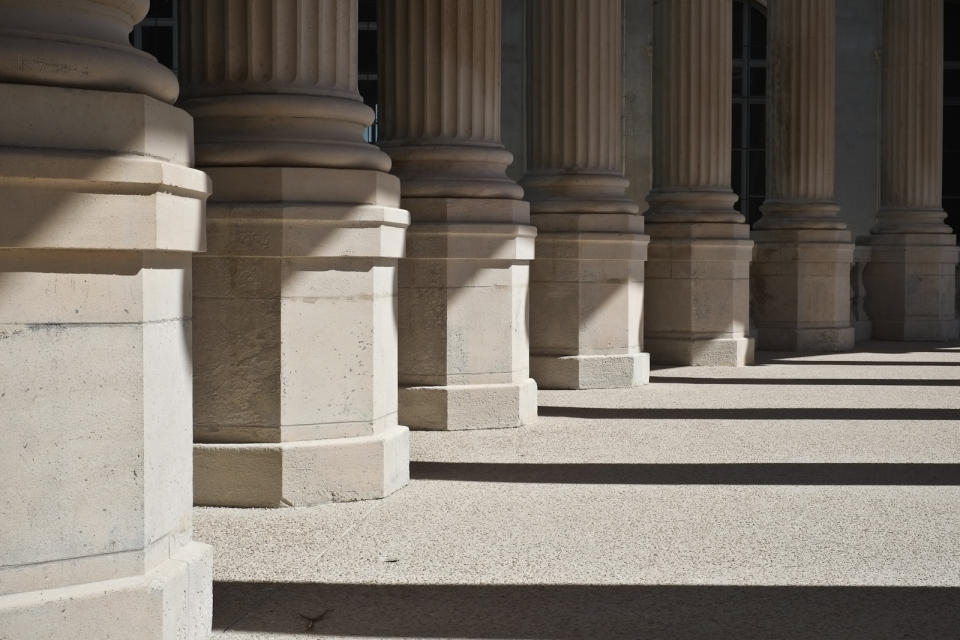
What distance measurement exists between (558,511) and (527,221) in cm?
574

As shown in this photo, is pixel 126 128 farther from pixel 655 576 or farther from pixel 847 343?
pixel 847 343

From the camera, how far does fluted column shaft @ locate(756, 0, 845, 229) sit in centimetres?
2697

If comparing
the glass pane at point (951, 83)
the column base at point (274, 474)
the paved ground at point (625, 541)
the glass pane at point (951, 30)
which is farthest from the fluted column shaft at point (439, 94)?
the glass pane at point (951, 30)

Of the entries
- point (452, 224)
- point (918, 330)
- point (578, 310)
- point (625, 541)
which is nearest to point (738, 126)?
point (918, 330)

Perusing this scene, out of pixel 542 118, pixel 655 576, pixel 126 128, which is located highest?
pixel 542 118

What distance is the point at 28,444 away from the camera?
6.04 m

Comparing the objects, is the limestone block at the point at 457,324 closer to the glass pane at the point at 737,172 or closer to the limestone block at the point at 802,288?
the limestone block at the point at 802,288

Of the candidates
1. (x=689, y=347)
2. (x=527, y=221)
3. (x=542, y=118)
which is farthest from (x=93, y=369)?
(x=689, y=347)

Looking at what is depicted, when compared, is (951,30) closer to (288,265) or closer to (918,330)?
(918,330)

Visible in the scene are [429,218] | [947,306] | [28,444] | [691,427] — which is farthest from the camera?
[947,306]

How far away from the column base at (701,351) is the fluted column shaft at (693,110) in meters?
2.02

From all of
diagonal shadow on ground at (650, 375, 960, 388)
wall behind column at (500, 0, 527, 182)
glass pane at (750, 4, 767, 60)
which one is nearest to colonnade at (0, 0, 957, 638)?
diagonal shadow on ground at (650, 375, 960, 388)

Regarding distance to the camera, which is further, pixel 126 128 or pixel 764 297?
pixel 764 297

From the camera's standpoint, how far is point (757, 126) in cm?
4047
